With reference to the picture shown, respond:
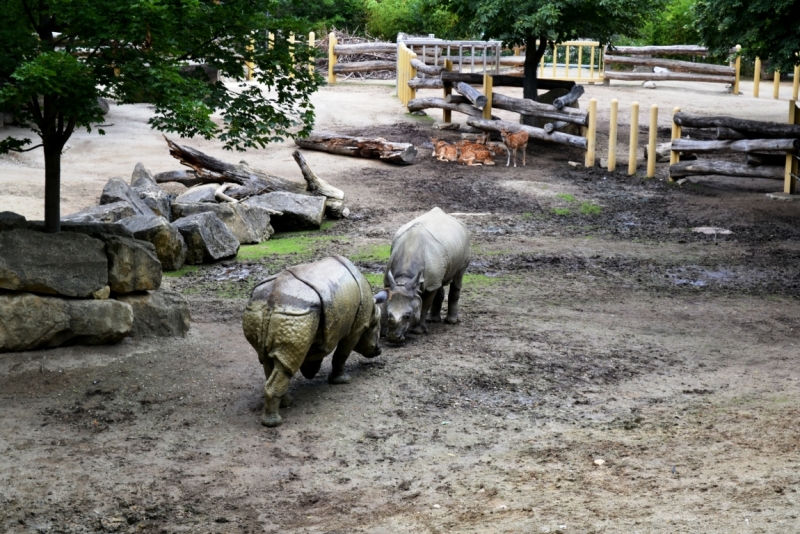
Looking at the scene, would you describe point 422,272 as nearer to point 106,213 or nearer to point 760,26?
point 106,213

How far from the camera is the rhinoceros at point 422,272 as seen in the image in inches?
375

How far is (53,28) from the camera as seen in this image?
8836 mm

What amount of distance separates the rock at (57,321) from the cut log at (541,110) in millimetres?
15253

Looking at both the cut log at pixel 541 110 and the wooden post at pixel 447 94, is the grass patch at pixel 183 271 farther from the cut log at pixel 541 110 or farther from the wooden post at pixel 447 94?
the wooden post at pixel 447 94

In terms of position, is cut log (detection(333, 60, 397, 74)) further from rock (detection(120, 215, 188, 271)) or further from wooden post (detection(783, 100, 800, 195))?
rock (detection(120, 215, 188, 271))

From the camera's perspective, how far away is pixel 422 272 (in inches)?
383

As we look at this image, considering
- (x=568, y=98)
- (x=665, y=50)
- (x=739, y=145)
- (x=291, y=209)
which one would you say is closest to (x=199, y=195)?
(x=291, y=209)

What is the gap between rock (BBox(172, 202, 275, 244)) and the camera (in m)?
14.6

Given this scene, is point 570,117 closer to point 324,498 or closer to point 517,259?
point 517,259

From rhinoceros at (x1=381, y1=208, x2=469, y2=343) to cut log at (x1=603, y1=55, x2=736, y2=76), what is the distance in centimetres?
2680

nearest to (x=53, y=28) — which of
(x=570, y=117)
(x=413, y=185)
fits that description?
(x=413, y=185)

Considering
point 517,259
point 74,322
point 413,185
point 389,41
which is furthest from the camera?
point 389,41

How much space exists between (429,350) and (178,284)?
4.16 meters

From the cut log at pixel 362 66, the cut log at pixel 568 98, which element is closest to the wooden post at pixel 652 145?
the cut log at pixel 568 98
